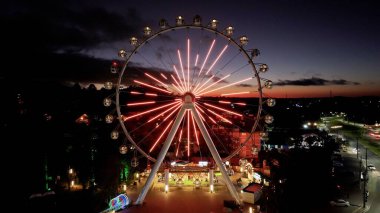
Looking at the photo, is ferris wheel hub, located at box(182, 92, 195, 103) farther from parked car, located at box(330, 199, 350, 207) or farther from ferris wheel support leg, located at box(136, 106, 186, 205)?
parked car, located at box(330, 199, 350, 207)

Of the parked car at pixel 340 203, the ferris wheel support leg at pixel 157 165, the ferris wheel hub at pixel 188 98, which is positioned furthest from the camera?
the parked car at pixel 340 203

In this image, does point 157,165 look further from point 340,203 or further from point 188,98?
point 340,203

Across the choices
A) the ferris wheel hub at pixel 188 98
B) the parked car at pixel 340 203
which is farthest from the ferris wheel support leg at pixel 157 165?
the parked car at pixel 340 203

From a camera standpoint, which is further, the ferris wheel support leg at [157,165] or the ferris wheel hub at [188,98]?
the ferris wheel support leg at [157,165]

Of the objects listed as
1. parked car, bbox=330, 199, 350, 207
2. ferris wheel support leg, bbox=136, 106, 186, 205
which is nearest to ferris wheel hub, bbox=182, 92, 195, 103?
ferris wheel support leg, bbox=136, 106, 186, 205

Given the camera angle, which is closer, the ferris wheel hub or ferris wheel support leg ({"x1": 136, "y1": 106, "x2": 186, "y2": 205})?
the ferris wheel hub

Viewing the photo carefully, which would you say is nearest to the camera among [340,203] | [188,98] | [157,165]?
[188,98]

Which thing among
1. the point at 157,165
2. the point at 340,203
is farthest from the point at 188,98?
the point at 340,203

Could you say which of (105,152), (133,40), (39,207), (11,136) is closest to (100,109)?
(105,152)

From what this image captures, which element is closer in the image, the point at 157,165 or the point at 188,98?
the point at 188,98

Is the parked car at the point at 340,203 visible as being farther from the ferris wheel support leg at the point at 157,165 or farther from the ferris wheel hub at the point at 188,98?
the ferris wheel hub at the point at 188,98

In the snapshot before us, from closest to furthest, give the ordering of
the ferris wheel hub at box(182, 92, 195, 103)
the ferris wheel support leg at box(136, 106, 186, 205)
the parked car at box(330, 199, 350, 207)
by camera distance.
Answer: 1. the ferris wheel hub at box(182, 92, 195, 103)
2. the ferris wheel support leg at box(136, 106, 186, 205)
3. the parked car at box(330, 199, 350, 207)
